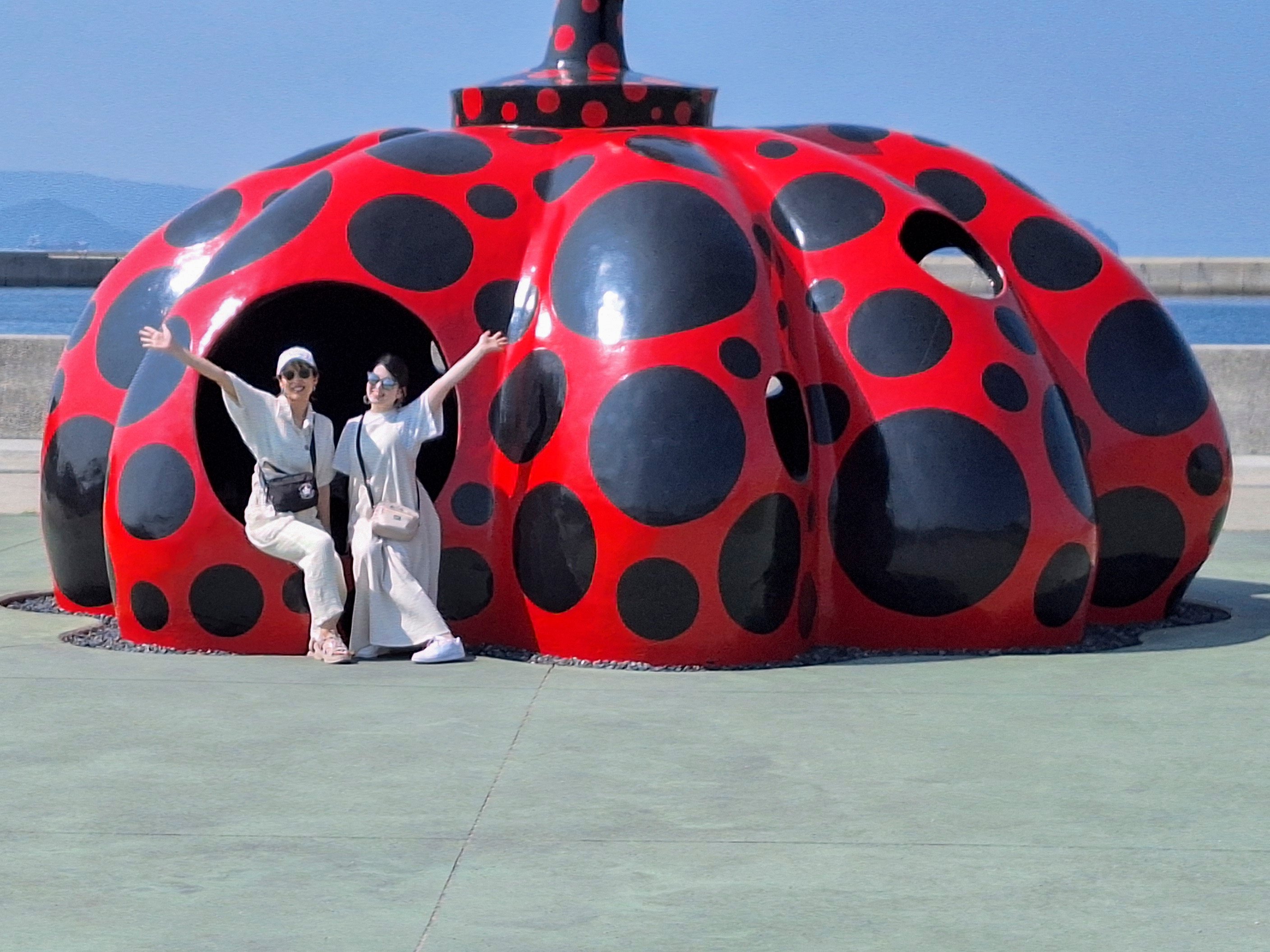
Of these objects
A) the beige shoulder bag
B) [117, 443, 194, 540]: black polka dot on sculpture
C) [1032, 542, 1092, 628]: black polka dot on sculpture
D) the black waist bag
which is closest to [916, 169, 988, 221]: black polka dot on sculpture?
[1032, 542, 1092, 628]: black polka dot on sculpture

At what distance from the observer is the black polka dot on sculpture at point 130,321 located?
9.48 m

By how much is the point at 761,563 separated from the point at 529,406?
1197mm

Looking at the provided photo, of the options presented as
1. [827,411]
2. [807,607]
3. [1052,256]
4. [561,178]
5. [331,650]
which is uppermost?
[561,178]

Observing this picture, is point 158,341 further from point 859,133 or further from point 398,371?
point 859,133

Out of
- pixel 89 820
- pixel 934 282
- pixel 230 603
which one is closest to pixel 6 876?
pixel 89 820

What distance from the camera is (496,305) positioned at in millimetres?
8688

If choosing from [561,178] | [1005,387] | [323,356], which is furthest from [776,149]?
[323,356]

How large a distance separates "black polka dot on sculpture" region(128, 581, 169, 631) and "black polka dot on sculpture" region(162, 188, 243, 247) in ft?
6.69

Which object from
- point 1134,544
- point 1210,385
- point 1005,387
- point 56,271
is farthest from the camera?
point 56,271

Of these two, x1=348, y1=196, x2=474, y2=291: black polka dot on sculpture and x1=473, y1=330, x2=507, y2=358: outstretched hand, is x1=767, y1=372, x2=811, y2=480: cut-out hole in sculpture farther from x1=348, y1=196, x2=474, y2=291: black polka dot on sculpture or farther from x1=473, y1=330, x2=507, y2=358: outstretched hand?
x1=348, y1=196, x2=474, y2=291: black polka dot on sculpture

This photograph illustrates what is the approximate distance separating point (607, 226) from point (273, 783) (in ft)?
10.7

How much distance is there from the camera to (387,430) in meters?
8.32

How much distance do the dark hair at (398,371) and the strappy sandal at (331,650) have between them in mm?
1052

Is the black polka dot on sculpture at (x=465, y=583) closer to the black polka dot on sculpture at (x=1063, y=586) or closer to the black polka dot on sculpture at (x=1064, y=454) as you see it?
the black polka dot on sculpture at (x=1063, y=586)
